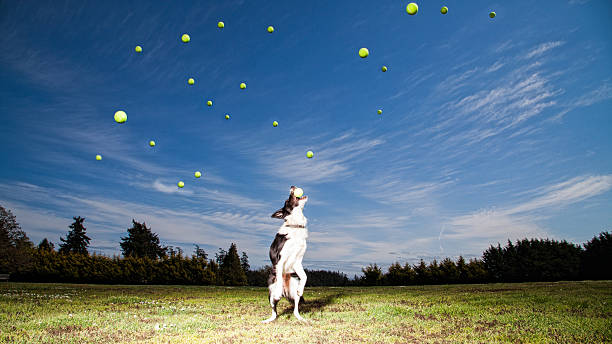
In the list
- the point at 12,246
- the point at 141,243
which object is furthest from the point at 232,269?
the point at 141,243

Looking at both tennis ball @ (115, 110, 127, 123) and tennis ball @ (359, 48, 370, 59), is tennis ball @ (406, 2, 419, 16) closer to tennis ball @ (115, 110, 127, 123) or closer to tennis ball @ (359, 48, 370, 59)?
tennis ball @ (359, 48, 370, 59)

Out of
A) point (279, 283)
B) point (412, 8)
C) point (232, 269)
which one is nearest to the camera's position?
point (279, 283)

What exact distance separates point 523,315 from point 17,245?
39.0 m

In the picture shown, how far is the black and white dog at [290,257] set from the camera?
7922 millimetres

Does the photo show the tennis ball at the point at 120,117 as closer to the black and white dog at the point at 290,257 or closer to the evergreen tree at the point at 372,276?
the black and white dog at the point at 290,257

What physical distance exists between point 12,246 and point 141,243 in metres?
32.6

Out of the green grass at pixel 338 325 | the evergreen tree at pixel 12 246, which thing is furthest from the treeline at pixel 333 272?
the green grass at pixel 338 325

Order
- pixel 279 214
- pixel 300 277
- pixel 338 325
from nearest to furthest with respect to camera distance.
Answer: pixel 338 325
pixel 300 277
pixel 279 214

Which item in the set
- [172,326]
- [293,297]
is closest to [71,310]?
[172,326]

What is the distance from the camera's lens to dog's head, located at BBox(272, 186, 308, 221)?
26.7 ft

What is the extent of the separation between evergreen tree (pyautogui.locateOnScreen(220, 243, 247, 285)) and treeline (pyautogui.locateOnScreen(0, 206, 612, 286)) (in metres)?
0.11

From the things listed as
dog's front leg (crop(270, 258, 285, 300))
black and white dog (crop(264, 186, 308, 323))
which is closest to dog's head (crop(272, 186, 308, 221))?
black and white dog (crop(264, 186, 308, 323))

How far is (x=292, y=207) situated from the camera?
8.20 metres

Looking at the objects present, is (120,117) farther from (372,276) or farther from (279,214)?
(372,276)
